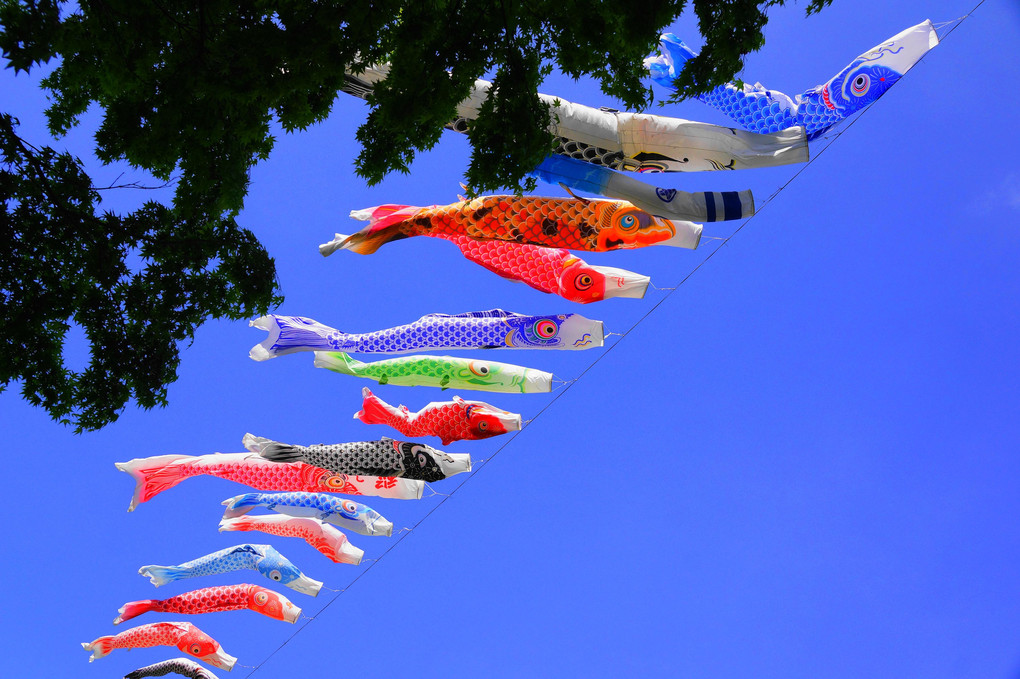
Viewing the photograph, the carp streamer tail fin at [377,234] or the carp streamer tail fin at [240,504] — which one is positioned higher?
the carp streamer tail fin at [377,234]

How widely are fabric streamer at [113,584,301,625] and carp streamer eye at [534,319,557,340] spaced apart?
466cm

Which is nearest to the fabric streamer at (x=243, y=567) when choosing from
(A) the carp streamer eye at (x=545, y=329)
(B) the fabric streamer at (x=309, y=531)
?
(B) the fabric streamer at (x=309, y=531)

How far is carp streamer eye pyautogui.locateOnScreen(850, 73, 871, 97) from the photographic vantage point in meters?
5.92

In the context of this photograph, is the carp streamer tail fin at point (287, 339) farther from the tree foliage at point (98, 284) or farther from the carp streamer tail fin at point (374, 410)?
the tree foliage at point (98, 284)

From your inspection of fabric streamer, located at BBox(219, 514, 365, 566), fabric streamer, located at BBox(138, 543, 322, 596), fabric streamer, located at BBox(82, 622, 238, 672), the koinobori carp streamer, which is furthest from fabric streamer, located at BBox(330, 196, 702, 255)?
fabric streamer, located at BBox(82, 622, 238, 672)

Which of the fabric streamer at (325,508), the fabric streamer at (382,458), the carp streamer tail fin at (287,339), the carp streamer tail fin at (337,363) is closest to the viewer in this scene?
the carp streamer tail fin at (287,339)

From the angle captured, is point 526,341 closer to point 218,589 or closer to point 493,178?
point 493,178

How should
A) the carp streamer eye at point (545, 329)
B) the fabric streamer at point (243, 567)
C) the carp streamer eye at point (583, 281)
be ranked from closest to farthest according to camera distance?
the carp streamer eye at point (583, 281) < the carp streamer eye at point (545, 329) < the fabric streamer at point (243, 567)

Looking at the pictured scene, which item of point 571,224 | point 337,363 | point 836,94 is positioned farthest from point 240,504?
point 836,94

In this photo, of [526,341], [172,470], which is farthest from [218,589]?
[526,341]

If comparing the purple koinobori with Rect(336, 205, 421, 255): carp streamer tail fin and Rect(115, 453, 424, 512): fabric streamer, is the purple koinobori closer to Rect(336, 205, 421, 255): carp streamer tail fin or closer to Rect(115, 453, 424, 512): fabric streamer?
Rect(336, 205, 421, 255): carp streamer tail fin

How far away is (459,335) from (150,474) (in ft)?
13.4

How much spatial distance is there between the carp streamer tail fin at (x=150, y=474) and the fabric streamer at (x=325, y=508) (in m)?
0.80

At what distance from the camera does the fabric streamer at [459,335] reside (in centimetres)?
706
